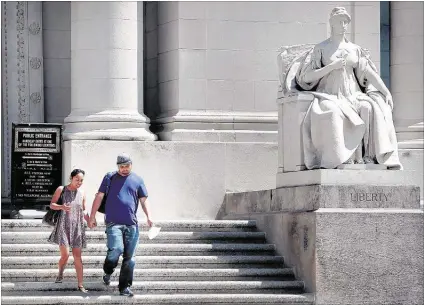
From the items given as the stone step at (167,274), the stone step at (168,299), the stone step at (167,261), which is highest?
the stone step at (167,261)

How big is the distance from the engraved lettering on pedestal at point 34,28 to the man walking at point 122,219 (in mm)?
6189

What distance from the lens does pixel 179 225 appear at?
2134cm

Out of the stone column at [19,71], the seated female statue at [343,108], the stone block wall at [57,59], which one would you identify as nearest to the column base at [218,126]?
the stone block wall at [57,59]

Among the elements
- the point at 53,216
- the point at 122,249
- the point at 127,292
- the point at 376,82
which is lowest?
the point at 127,292

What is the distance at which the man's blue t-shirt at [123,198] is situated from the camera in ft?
61.1

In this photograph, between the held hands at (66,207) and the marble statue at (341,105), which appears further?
the marble statue at (341,105)

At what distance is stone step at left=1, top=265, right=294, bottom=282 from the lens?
62.6 ft

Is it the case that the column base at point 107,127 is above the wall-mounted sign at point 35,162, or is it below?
above

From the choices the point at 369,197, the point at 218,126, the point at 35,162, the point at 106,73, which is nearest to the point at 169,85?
the point at 218,126

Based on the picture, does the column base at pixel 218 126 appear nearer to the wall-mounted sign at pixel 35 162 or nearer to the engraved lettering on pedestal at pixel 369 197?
the wall-mounted sign at pixel 35 162

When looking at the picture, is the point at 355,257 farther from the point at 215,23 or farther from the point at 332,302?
the point at 215,23

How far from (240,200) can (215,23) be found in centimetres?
330

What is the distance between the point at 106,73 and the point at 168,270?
15.8ft

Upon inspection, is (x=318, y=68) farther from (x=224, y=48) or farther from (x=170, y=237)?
(x=224, y=48)
